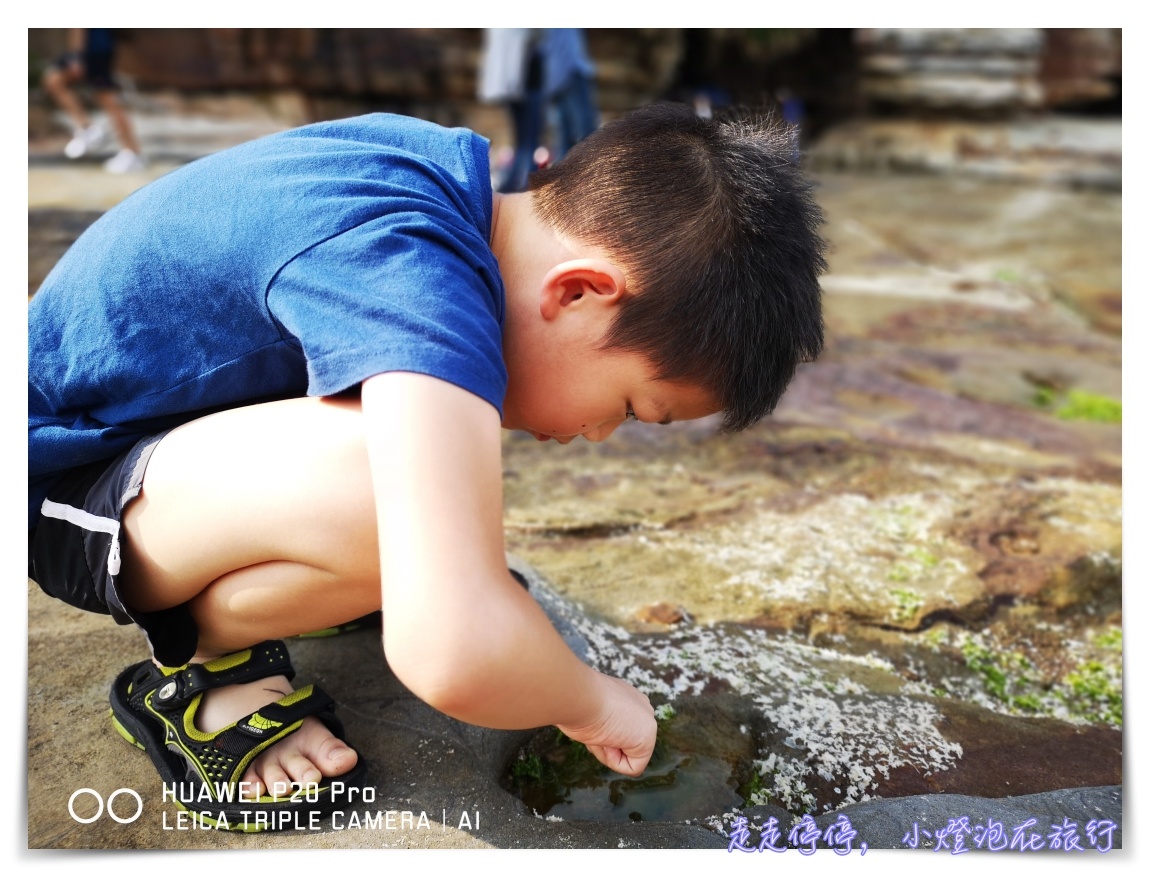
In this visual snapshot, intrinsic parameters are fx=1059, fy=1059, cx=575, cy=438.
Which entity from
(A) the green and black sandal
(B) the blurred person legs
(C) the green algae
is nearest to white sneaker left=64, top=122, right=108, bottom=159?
(B) the blurred person legs

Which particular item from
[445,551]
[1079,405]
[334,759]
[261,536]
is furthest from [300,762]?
[1079,405]

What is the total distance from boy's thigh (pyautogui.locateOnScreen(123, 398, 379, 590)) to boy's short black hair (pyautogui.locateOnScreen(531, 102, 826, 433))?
37 centimetres

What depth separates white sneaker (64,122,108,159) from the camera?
576cm

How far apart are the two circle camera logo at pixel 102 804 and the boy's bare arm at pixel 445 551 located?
55 centimetres

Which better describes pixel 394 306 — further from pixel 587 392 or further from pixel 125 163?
pixel 125 163

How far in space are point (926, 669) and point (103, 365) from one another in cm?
138

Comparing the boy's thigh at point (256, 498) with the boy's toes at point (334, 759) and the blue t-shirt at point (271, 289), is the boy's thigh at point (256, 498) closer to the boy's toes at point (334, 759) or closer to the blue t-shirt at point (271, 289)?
the blue t-shirt at point (271, 289)

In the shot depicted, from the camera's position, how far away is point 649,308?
51.7 inches

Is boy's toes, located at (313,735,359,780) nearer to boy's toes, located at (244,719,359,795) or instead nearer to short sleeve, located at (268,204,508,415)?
boy's toes, located at (244,719,359,795)

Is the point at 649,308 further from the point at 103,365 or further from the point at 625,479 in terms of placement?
the point at 625,479

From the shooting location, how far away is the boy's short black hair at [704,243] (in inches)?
52.0

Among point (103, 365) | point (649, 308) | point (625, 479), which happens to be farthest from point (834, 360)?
point (103, 365)

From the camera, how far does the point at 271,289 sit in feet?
4.00

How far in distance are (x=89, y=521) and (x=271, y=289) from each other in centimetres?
41
